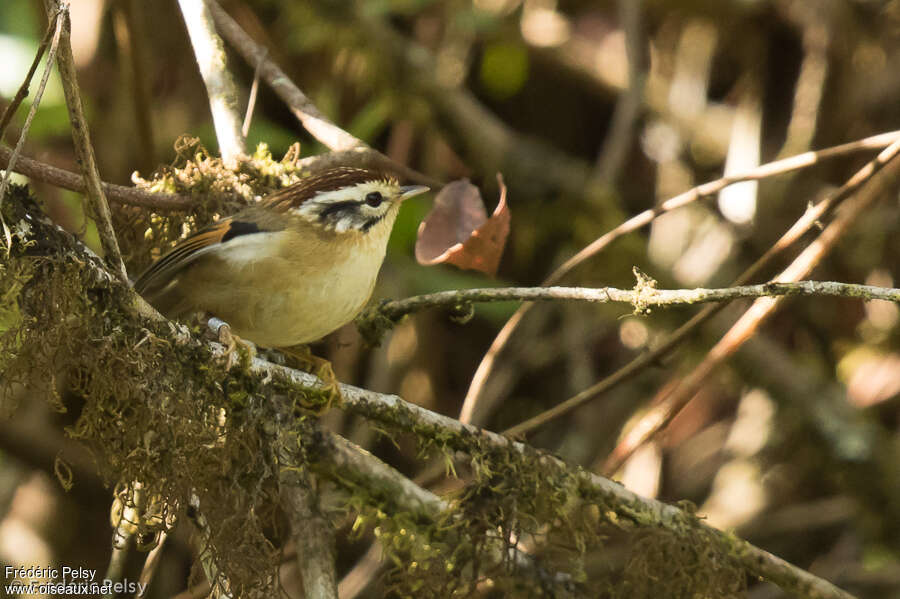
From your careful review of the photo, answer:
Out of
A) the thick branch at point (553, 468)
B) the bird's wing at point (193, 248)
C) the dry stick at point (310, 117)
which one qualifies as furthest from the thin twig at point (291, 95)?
the thick branch at point (553, 468)

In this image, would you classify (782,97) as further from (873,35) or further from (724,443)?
(724,443)

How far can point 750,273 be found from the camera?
3.01 meters

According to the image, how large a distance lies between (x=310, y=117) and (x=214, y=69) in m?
0.37

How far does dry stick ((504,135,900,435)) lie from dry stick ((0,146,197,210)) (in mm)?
1255

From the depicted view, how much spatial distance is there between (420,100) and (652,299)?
3045 millimetres

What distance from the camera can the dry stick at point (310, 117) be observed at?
136 inches

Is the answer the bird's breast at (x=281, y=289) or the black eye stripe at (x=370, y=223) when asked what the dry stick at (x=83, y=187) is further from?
the black eye stripe at (x=370, y=223)

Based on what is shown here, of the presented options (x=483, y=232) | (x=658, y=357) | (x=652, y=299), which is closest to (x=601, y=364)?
(x=658, y=357)

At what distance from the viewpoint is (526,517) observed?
2.66 meters

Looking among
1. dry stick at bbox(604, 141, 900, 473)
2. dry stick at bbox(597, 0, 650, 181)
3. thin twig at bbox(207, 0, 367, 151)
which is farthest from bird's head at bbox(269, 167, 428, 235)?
dry stick at bbox(597, 0, 650, 181)

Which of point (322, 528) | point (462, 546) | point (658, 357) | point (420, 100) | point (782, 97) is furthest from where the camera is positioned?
point (782, 97)

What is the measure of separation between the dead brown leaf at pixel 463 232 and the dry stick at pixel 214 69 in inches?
31.0

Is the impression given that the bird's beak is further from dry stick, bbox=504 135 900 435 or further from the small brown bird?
dry stick, bbox=504 135 900 435

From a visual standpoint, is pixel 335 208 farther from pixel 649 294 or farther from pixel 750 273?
pixel 750 273
